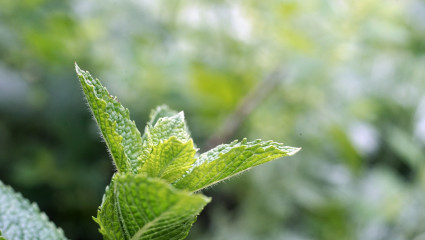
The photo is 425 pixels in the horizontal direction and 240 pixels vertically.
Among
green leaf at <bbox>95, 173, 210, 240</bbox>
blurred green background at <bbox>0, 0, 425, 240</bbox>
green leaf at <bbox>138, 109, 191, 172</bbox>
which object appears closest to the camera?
green leaf at <bbox>95, 173, 210, 240</bbox>

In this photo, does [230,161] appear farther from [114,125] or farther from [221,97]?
[221,97]

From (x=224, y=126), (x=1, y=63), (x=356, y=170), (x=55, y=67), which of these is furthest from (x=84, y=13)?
(x=356, y=170)

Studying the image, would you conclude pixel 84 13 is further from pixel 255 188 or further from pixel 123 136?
pixel 123 136

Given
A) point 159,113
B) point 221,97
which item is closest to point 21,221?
point 159,113

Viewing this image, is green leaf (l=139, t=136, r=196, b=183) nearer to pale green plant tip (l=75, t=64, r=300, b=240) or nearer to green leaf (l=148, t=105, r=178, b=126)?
pale green plant tip (l=75, t=64, r=300, b=240)

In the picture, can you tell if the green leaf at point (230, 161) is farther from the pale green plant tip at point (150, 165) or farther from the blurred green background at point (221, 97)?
the blurred green background at point (221, 97)

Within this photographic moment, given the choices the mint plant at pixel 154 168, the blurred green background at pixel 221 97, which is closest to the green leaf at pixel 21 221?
the mint plant at pixel 154 168

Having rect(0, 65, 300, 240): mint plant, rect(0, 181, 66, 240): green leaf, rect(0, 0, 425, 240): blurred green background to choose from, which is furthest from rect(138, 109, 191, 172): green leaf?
rect(0, 0, 425, 240): blurred green background
